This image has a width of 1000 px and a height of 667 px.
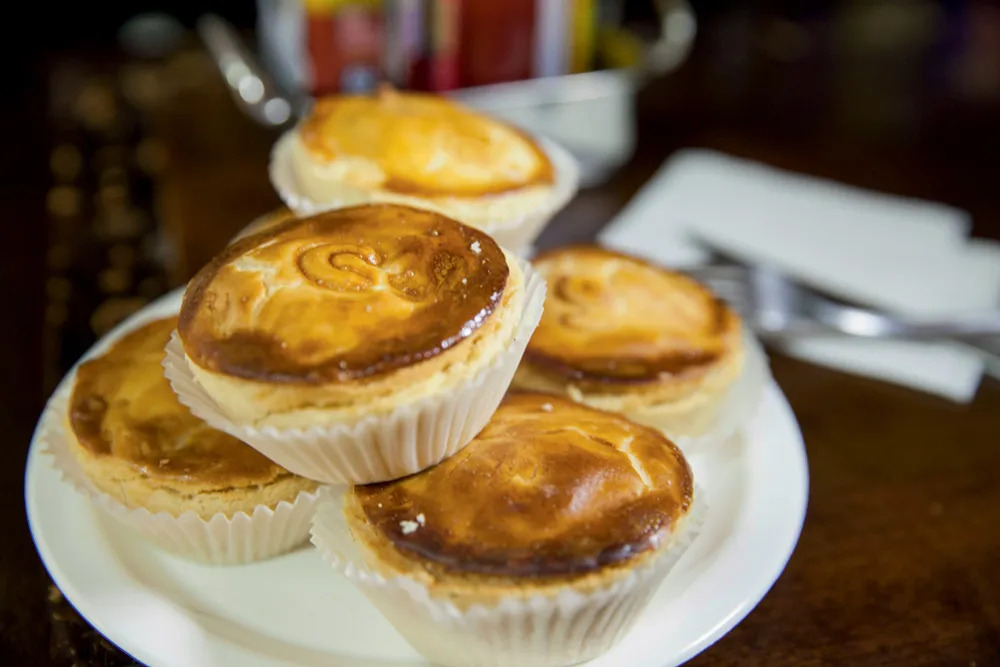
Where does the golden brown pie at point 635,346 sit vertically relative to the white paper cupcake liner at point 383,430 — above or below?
below

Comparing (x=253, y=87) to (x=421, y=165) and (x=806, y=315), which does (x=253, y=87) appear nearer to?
(x=421, y=165)

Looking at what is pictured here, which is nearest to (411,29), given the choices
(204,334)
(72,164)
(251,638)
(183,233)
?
(183,233)

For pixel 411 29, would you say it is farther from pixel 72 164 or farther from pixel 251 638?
pixel 251 638

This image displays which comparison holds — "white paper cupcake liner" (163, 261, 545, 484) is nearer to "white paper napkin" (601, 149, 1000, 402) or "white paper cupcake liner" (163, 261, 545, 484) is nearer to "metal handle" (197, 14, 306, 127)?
"white paper napkin" (601, 149, 1000, 402)

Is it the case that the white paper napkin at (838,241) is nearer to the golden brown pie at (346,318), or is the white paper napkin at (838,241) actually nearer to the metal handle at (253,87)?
the metal handle at (253,87)

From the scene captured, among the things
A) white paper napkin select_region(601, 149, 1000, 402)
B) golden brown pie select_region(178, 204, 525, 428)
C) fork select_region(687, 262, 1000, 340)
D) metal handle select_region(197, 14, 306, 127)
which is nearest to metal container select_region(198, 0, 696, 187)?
metal handle select_region(197, 14, 306, 127)

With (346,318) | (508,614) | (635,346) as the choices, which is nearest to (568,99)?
(635,346)

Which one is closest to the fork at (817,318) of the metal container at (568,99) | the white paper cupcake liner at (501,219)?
the white paper cupcake liner at (501,219)
